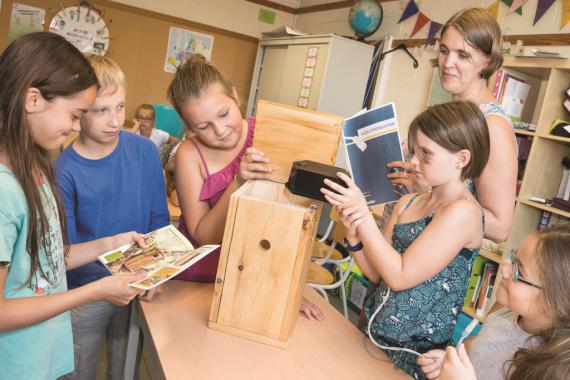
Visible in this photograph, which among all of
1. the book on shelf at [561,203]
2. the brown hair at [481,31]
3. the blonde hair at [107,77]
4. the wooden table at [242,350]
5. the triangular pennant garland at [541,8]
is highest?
the triangular pennant garland at [541,8]

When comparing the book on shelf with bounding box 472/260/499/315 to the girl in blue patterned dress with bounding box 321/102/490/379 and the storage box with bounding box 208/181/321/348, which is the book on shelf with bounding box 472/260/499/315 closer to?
the girl in blue patterned dress with bounding box 321/102/490/379

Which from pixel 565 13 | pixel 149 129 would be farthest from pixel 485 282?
pixel 149 129

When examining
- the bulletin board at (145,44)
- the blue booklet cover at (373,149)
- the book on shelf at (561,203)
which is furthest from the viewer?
the bulletin board at (145,44)

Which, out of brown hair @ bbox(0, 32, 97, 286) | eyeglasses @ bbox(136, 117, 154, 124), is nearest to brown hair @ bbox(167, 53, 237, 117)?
brown hair @ bbox(0, 32, 97, 286)

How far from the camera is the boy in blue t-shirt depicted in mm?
1383

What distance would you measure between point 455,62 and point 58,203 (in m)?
1.21

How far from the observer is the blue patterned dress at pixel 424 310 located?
118 cm

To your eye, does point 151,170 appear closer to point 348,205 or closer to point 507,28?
point 348,205

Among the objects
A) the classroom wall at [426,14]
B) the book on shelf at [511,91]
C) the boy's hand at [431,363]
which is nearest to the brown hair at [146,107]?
the classroom wall at [426,14]

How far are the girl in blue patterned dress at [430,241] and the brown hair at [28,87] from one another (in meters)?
0.64

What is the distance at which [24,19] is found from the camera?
4.78 meters

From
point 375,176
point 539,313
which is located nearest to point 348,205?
point 375,176

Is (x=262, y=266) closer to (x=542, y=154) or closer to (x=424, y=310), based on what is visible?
(x=424, y=310)

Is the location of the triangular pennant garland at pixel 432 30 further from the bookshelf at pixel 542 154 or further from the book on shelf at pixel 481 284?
the book on shelf at pixel 481 284
